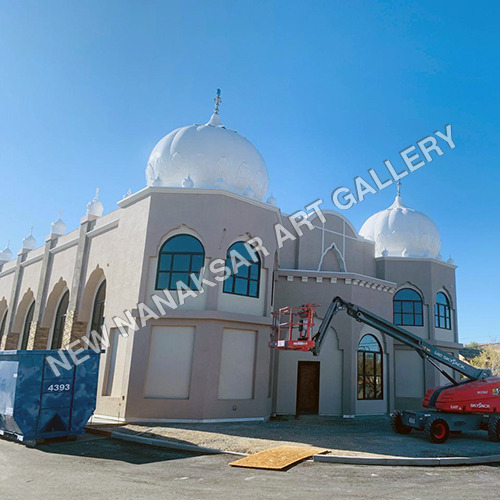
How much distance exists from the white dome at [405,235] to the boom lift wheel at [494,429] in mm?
12329

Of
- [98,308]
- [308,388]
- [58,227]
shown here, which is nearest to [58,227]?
[58,227]

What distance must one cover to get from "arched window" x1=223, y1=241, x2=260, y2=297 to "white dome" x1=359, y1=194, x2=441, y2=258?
1005cm

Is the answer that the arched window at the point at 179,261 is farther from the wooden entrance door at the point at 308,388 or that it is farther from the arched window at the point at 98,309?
the wooden entrance door at the point at 308,388

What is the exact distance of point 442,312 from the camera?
25.1 meters

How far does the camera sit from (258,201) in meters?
17.5

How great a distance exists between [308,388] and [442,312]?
975 cm

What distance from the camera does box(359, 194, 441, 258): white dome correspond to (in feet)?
83.7

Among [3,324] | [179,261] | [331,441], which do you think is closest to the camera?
[331,441]

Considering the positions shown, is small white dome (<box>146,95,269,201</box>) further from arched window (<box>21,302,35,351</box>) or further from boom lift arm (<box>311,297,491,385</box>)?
arched window (<box>21,302,35,351</box>)

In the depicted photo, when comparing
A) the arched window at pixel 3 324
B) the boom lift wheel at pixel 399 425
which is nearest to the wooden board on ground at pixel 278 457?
the boom lift wheel at pixel 399 425

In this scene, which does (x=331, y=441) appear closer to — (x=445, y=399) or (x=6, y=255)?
(x=445, y=399)

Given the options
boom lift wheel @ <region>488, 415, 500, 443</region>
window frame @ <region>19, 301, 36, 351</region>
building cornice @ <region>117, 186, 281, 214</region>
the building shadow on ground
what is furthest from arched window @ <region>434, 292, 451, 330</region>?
window frame @ <region>19, 301, 36, 351</region>

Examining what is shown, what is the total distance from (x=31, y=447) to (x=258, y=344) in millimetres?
7762

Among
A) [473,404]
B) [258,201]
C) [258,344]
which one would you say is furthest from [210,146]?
[473,404]
